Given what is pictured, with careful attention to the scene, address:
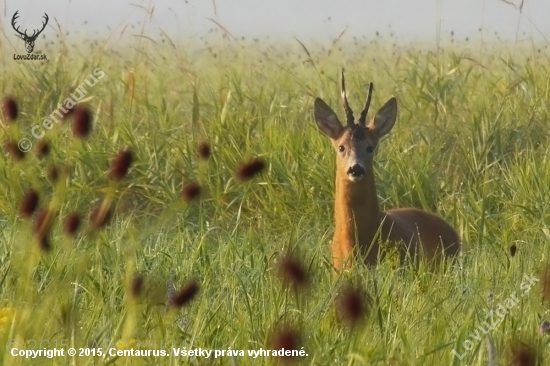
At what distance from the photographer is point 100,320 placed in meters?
3.82

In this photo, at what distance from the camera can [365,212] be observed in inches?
241

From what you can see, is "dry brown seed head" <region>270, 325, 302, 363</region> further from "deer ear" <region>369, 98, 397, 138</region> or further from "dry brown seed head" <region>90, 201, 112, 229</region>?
"deer ear" <region>369, 98, 397, 138</region>

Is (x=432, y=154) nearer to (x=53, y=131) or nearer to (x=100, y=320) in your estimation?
(x=53, y=131)

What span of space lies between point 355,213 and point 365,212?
0.19 feet

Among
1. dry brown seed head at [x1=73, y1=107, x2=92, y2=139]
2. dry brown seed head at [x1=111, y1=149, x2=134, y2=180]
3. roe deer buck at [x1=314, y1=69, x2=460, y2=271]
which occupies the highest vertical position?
dry brown seed head at [x1=73, y1=107, x2=92, y2=139]

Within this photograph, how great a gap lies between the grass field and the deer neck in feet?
0.84

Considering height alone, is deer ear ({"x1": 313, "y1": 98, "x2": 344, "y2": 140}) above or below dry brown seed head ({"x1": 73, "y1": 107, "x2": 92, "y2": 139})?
below

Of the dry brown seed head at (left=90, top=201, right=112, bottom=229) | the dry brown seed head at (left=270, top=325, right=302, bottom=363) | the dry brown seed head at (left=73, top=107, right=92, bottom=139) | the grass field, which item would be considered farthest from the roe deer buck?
the dry brown seed head at (left=270, top=325, right=302, bottom=363)

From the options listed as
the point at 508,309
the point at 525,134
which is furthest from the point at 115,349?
the point at 525,134

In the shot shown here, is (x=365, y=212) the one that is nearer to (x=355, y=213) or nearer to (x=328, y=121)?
(x=355, y=213)

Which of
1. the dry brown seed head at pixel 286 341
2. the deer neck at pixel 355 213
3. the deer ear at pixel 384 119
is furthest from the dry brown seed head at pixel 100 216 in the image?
the deer ear at pixel 384 119

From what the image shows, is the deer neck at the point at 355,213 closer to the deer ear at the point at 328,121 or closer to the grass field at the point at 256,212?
the grass field at the point at 256,212

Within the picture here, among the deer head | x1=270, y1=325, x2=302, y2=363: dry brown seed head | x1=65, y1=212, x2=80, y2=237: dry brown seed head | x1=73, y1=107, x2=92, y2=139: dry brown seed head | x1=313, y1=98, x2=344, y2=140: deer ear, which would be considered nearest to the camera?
x1=270, y1=325, x2=302, y2=363: dry brown seed head

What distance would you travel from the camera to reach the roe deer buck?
5957mm
